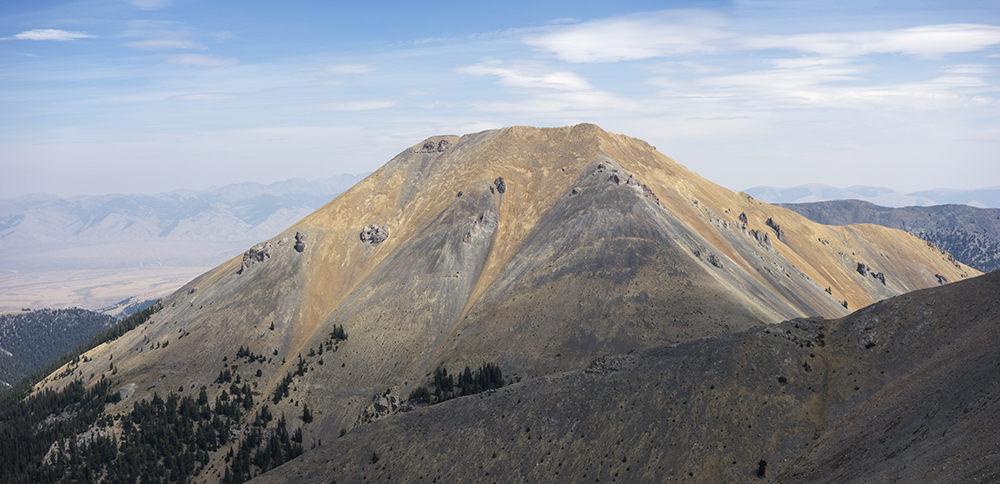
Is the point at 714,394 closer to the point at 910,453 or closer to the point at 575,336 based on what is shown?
the point at 910,453

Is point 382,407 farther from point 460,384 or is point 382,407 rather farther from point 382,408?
point 460,384

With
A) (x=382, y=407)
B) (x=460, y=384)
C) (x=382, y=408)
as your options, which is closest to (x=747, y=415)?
(x=460, y=384)

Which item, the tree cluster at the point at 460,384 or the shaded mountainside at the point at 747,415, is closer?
the shaded mountainside at the point at 747,415

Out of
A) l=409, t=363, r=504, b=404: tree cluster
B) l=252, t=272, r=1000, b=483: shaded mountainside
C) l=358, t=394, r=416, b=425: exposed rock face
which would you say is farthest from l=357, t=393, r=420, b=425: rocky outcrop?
l=252, t=272, r=1000, b=483: shaded mountainside

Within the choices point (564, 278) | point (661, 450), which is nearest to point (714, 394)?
point (661, 450)

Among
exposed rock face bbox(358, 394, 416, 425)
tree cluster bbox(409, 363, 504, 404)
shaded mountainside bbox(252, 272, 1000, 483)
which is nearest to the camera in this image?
shaded mountainside bbox(252, 272, 1000, 483)

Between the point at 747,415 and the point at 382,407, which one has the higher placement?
the point at 747,415

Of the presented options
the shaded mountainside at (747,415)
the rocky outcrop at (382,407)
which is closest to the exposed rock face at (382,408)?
the rocky outcrop at (382,407)

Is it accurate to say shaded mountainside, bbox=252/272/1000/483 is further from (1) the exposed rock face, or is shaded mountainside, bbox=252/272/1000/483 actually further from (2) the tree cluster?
(1) the exposed rock face

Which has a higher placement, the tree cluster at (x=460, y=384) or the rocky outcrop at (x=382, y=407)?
the tree cluster at (x=460, y=384)

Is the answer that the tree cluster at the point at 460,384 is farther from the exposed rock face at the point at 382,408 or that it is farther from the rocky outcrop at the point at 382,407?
the exposed rock face at the point at 382,408
